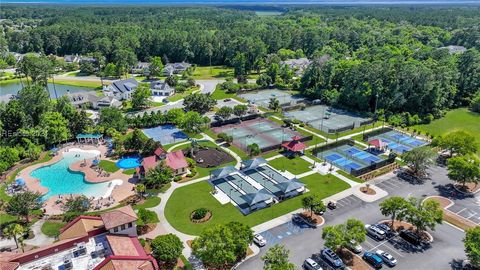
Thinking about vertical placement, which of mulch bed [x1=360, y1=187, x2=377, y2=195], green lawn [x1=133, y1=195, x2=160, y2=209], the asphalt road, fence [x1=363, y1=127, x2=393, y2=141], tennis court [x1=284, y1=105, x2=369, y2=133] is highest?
tennis court [x1=284, y1=105, x2=369, y2=133]

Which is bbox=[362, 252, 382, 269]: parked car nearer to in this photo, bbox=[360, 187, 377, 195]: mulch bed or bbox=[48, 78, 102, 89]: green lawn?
bbox=[360, 187, 377, 195]: mulch bed

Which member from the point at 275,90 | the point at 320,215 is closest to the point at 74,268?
the point at 320,215

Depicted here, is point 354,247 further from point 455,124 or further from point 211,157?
point 455,124

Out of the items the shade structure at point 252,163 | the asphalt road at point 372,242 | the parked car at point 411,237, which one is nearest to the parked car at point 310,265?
the asphalt road at point 372,242

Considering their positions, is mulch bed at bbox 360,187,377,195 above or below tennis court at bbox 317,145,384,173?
below

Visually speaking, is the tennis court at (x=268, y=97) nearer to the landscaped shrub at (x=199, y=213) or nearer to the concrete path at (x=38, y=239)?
the landscaped shrub at (x=199, y=213)

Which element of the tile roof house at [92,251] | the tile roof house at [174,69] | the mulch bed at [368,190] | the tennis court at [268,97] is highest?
the tile roof house at [174,69]

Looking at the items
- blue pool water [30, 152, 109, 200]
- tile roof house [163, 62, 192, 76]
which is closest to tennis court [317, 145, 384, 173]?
blue pool water [30, 152, 109, 200]
